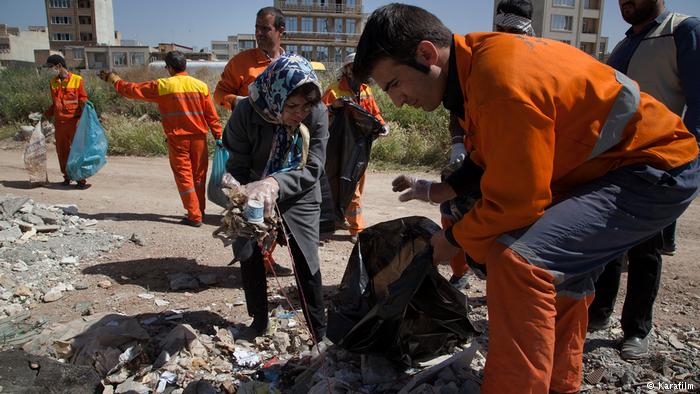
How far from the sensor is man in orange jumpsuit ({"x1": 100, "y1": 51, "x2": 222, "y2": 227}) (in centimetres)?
588

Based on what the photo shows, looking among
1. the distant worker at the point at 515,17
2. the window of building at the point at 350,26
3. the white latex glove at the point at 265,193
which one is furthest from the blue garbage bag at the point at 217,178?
the window of building at the point at 350,26

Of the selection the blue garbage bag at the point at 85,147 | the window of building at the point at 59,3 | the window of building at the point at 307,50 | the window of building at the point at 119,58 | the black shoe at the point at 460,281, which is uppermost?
the window of building at the point at 59,3

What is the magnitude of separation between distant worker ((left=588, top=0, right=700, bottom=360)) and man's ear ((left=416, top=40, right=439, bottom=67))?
177 centimetres

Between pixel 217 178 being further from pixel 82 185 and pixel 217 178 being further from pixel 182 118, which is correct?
pixel 82 185

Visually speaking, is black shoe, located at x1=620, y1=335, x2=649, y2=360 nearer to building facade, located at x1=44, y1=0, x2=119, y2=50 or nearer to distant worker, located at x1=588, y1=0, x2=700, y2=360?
distant worker, located at x1=588, y1=0, x2=700, y2=360

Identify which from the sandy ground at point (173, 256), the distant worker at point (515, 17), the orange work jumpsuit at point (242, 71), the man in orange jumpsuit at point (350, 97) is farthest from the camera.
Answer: the man in orange jumpsuit at point (350, 97)

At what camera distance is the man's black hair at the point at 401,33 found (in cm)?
179

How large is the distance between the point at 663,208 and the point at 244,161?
7.22 feet

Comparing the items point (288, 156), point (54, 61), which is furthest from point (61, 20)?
point (288, 156)

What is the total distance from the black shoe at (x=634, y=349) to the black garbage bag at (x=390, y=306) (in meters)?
1.02

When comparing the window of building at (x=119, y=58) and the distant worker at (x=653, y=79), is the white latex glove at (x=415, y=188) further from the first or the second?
the window of building at (x=119, y=58)

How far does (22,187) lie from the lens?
7961 millimetres

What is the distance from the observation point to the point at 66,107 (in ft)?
25.8

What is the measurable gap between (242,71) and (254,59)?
0.20m
